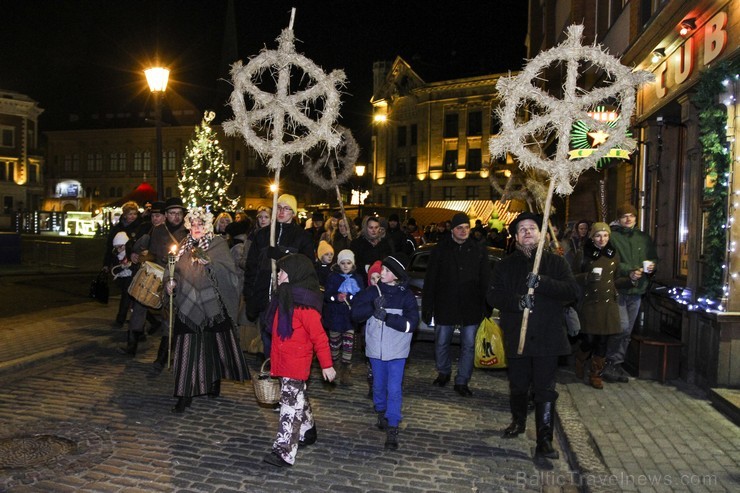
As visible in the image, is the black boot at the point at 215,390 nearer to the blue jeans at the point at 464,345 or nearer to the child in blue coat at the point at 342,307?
the child in blue coat at the point at 342,307

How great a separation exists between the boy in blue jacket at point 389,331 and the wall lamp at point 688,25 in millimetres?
5454

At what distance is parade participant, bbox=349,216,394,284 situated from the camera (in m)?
9.32

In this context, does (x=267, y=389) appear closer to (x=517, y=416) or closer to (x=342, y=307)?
(x=342, y=307)

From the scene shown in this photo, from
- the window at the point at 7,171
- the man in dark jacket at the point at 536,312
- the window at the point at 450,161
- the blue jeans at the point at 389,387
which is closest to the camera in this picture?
the man in dark jacket at the point at 536,312

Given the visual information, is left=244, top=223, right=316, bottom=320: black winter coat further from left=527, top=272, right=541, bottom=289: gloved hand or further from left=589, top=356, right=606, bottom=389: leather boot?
left=589, top=356, right=606, bottom=389: leather boot

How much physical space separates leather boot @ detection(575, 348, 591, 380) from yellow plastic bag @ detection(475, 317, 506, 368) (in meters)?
1.13

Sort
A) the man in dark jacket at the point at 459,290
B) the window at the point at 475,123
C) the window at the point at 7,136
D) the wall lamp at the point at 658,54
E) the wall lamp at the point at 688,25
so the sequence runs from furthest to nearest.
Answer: the window at the point at 7,136 < the window at the point at 475,123 < the wall lamp at the point at 658,54 < the wall lamp at the point at 688,25 < the man in dark jacket at the point at 459,290

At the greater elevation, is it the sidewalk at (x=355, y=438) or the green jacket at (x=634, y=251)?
the green jacket at (x=634, y=251)

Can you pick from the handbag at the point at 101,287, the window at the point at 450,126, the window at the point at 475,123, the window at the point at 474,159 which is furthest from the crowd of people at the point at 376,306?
the window at the point at 450,126

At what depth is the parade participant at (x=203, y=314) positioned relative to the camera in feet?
21.1

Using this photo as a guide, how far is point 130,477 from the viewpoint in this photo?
4910mm

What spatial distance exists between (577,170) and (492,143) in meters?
0.81

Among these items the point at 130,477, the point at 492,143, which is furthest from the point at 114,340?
the point at 492,143

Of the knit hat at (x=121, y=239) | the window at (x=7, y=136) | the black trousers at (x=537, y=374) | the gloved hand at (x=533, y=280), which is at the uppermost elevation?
the window at (x=7, y=136)
